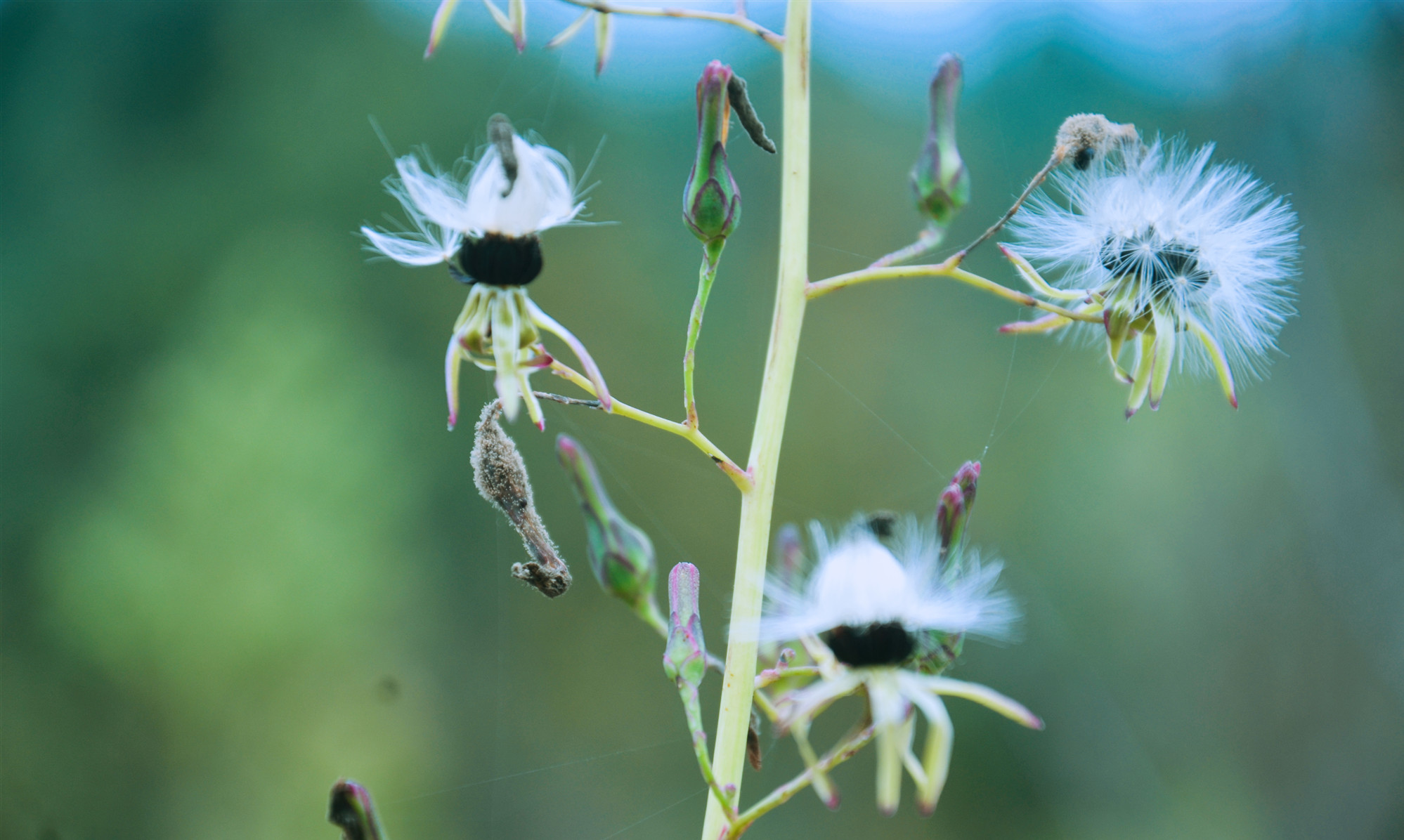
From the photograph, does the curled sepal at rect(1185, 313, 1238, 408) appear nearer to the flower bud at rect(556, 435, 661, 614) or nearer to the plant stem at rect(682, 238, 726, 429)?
the plant stem at rect(682, 238, 726, 429)

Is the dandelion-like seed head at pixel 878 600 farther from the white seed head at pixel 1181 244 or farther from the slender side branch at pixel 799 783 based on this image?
the white seed head at pixel 1181 244

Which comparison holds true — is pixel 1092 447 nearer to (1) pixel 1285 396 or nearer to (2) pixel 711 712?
(1) pixel 1285 396

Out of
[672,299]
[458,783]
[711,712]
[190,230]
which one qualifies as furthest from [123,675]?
[672,299]

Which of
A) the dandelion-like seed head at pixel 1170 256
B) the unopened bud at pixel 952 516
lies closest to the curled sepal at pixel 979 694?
the unopened bud at pixel 952 516

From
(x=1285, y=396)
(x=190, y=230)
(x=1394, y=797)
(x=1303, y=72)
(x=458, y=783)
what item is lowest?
(x=458, y=783)

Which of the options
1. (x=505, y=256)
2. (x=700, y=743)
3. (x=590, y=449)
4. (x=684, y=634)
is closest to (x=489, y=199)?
(x=505, y=256)

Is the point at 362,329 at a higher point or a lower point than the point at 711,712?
higher
